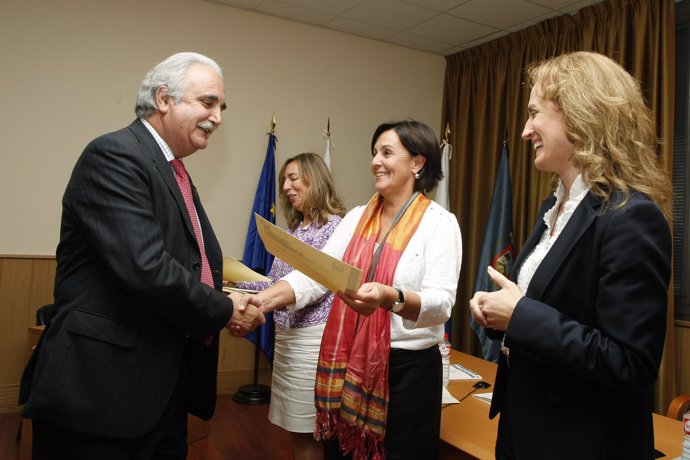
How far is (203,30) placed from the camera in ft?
14.3

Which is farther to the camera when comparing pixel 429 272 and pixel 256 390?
pixel 256 390

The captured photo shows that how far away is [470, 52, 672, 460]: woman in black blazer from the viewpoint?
3.36ft

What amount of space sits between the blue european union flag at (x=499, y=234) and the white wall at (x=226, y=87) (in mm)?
1220

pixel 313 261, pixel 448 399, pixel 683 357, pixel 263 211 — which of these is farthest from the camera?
pixel 263 211

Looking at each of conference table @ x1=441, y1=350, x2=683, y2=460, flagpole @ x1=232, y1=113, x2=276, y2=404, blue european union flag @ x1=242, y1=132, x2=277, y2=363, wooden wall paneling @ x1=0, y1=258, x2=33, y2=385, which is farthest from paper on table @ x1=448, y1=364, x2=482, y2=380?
wooden wall paneling @ x1=0, y1=258, x2=33, y2=385

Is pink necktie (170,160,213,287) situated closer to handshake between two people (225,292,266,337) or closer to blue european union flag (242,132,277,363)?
handshake between two people (225,292,266,337)

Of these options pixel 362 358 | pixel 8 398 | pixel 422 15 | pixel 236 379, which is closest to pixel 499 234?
pixel 422 15

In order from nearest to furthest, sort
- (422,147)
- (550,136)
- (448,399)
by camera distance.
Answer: (550,136) → (422,147) → (448,399)

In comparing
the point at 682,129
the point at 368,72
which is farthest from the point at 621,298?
the point at 368,72

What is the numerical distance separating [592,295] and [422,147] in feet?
3.52

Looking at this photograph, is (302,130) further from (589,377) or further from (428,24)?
(589,377)

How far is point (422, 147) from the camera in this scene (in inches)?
80.7

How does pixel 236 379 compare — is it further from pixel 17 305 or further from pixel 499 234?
pixel 499 234

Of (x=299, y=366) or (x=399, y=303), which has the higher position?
(x=399, y=303)
